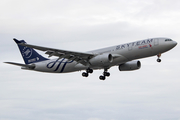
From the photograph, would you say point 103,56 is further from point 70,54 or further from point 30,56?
point 30,56

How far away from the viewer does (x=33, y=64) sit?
4816 centimetres

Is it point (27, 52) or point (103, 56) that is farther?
point (27, 52)

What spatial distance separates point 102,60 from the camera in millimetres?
40531

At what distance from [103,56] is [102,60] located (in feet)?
1.79

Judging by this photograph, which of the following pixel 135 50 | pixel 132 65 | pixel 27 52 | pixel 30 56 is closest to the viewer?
pixel 135 50

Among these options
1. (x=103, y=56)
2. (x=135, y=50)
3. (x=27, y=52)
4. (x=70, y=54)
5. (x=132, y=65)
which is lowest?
(x=103, y=56)

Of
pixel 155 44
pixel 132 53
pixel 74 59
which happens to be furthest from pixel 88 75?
pixel 155 44

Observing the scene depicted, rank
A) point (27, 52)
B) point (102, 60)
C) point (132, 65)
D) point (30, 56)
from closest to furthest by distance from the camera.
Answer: point (102, 60) < point (132, 65) < point (30, 56) < point (27, 52)

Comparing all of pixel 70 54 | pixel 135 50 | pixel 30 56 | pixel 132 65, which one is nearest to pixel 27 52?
pixel 30 56

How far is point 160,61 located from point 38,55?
20.1m

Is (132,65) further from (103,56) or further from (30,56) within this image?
(30,56)

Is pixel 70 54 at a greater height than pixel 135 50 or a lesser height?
lesser

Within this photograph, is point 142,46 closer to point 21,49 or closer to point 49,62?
point 49,62

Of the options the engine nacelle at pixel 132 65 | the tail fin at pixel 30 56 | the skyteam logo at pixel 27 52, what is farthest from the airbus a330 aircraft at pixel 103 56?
the skyteam logo at pixel 27 52
